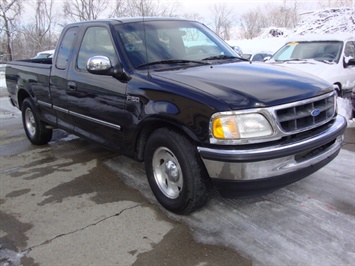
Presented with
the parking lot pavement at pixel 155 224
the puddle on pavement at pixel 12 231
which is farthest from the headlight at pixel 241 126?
the puddle on pavement at pixel 12 231

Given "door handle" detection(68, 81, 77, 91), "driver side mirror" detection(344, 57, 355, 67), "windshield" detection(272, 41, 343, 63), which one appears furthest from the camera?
"windshield" detection(272, 41, 343, 63)

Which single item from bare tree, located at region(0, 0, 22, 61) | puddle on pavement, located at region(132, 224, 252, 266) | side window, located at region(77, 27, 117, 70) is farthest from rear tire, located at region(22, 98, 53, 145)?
bare tree, located at region(0, 0, 22, 61)

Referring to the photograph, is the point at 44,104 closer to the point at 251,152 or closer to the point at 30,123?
the point at 30,123

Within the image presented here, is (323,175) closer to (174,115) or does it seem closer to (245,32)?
(174,115)

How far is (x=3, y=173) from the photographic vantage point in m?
4.82

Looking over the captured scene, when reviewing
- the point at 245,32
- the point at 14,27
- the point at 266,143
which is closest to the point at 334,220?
the point at 266,143

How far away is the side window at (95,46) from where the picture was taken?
4010 millimetres

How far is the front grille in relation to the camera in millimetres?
2908

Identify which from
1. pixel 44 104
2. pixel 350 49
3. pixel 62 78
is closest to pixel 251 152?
pixel 62 78

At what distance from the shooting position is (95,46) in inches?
170

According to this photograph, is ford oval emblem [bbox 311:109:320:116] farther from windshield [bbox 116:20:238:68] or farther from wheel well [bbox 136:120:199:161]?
windshield [bbox 116:20:238:68]

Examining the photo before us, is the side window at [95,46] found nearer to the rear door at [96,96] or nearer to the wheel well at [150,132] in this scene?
the rear door at [96,96]

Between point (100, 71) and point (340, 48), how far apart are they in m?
6.71

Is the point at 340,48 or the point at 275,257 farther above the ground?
the point at 340,48
